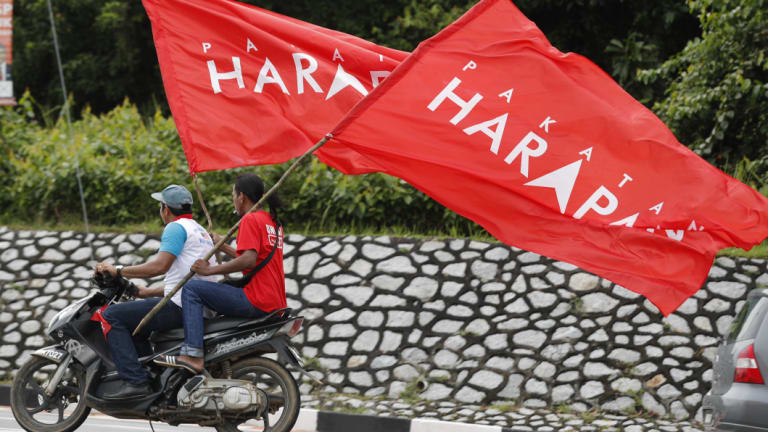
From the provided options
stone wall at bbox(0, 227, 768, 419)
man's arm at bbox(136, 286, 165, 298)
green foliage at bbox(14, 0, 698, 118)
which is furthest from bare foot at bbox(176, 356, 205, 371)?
green foliage at bbox(14, 0, 698, 118)

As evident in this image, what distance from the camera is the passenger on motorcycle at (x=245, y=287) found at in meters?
5.95

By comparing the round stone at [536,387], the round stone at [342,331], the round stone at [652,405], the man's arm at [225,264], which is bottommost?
the round stone at [652,405]

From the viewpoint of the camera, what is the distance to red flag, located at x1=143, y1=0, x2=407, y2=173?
20.1 ft

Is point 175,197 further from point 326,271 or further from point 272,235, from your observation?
point 326,271

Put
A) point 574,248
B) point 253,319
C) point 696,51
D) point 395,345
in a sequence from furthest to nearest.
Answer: point 696,51 < point 395,345 < point 253,319 < point 574,248

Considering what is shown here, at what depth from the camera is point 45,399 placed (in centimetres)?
631

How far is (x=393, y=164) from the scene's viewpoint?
18.2ft

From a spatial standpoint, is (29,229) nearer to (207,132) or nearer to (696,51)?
(207,132)

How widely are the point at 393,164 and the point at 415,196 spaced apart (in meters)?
5.62

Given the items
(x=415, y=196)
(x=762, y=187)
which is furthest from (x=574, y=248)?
(x=762, y=187)

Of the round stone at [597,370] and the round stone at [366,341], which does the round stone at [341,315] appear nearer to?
the round stone at [366,341]

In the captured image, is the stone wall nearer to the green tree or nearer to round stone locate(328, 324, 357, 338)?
round stone locate(328, 324, 357, 338)

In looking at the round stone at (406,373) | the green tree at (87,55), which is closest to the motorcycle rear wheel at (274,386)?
the round stone at (406,373)

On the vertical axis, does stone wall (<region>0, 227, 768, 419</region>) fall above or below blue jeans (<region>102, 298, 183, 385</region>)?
below
